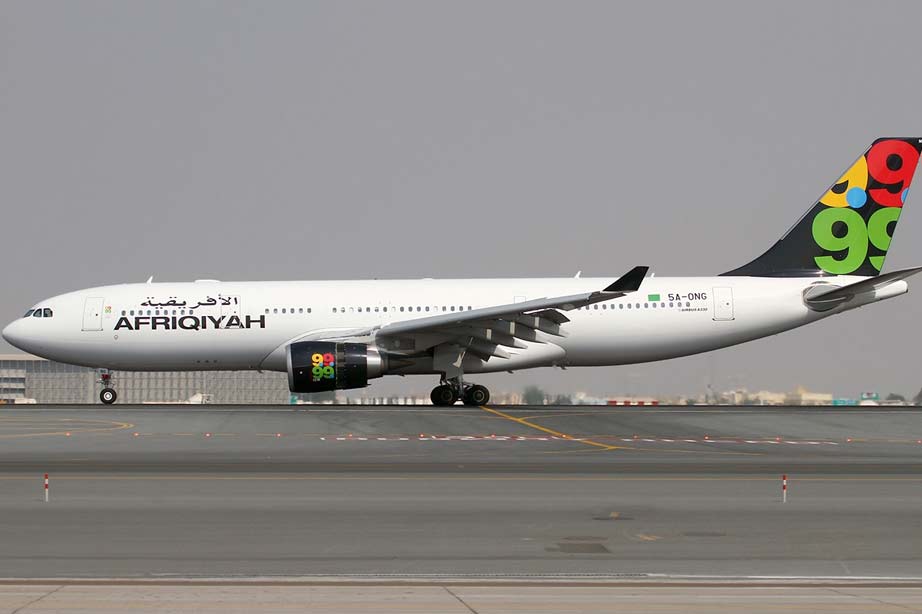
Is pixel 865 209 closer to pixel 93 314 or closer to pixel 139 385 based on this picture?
pixel 93 314

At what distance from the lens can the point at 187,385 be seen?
7669 cm

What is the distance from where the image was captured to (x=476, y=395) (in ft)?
122

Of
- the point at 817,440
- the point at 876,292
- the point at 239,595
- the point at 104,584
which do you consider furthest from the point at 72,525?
the point at 876,292

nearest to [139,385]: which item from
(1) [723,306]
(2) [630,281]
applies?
(1) [723,306]

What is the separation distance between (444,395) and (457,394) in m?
0.42

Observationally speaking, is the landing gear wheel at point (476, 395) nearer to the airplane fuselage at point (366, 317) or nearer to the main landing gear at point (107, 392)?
the airplane fuselage at point (366, 317)

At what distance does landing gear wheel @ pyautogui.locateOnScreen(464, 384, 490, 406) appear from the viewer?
37250mm

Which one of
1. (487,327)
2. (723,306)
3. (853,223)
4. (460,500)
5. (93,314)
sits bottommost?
(460,500)

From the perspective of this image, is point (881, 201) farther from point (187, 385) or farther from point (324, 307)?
point (187, 385)

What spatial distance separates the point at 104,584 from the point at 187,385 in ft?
221

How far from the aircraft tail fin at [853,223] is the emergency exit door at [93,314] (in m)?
21.2

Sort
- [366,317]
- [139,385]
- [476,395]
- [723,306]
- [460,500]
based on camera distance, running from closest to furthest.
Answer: [460,500], [476,395], [366,317], [723,306], [139,385]

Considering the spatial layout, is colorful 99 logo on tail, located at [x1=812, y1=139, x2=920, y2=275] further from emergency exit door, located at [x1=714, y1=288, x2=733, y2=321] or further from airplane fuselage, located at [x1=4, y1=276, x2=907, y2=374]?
emergency exit door, located at [x1=714, y1=288, x2=733, y2=321]

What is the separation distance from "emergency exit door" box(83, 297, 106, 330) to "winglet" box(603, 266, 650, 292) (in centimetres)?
1686
